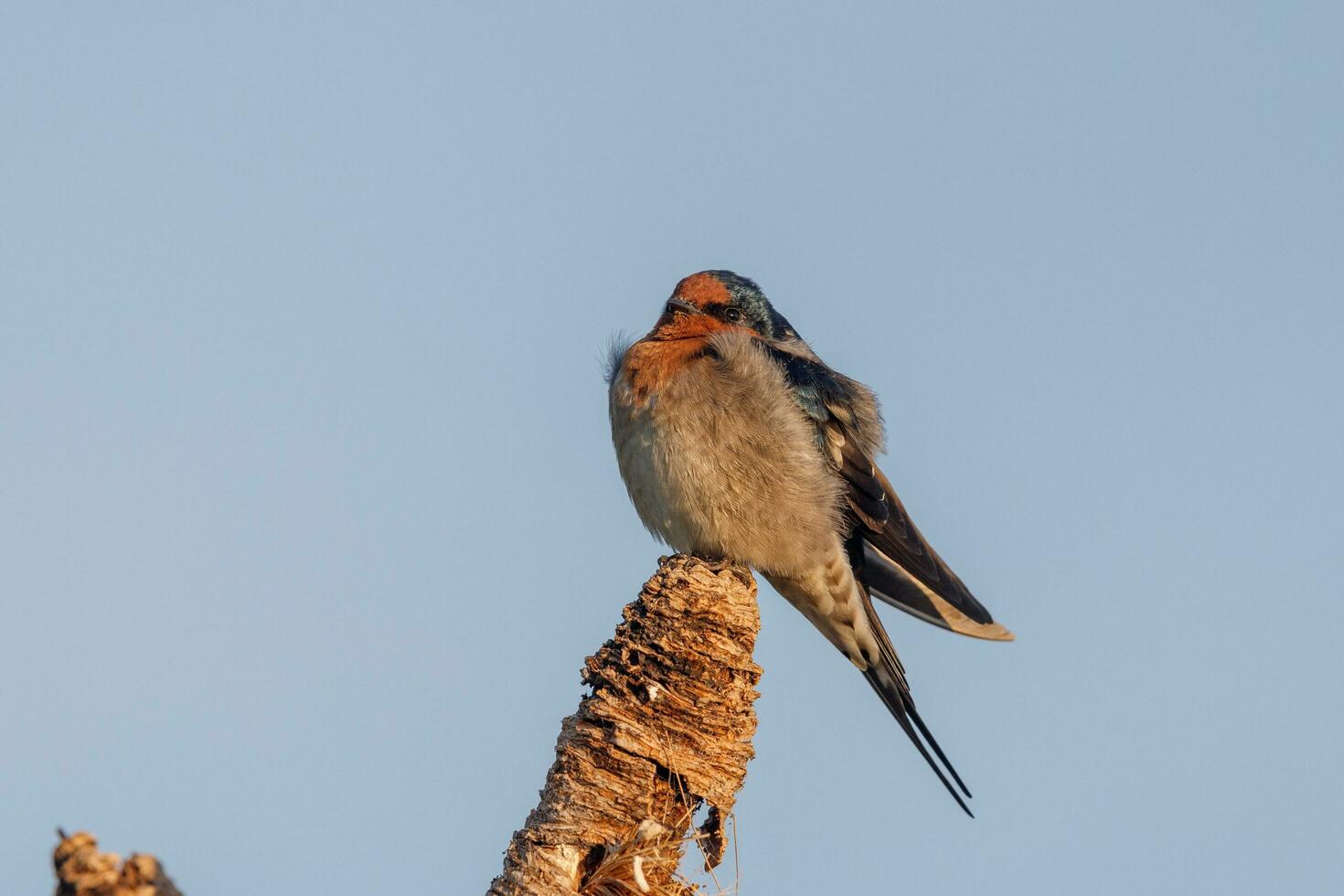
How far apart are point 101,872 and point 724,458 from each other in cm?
549

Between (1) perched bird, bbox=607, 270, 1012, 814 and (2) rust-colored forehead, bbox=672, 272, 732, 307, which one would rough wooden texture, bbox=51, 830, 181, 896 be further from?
(2) rust-colored forehead, bbox=672, 272, 732, 307

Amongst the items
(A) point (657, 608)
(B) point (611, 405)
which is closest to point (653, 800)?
(A) point (657, 608)

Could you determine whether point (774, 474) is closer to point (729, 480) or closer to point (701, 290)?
point (729, 480)

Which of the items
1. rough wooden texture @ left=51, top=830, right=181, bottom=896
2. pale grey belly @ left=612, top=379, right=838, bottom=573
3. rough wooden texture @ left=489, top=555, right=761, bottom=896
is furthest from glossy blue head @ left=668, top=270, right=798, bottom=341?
rough wooden texture @ left=51, top=830, right=181, bottom=896

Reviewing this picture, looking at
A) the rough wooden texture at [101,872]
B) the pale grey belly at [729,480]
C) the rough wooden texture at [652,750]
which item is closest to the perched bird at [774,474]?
the pale grey belly at [729,480]

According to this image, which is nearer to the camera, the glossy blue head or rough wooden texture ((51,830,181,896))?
rough wooden texture ((51,830,181,896))

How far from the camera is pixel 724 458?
7855 millimetres

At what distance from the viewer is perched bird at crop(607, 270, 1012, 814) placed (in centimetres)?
787

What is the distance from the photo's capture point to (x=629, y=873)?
14.0ft

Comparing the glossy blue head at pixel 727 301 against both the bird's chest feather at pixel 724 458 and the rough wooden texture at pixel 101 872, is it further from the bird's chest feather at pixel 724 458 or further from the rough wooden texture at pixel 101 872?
the rough wooden texture at pixel 101 872

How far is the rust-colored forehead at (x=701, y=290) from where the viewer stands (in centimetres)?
872

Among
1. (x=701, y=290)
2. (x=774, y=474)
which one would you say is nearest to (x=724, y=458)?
(x=774, y=474)

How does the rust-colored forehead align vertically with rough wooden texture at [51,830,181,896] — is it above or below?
above

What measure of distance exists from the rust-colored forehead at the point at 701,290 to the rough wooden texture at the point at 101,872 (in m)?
6.39
